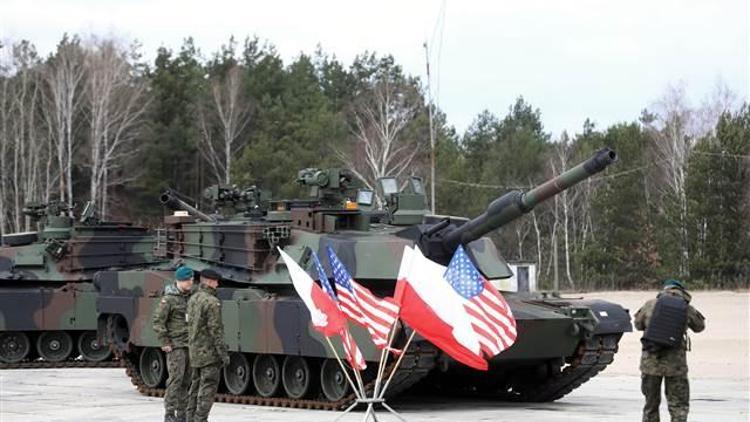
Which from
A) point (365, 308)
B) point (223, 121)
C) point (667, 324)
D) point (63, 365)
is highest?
point (223, 121)

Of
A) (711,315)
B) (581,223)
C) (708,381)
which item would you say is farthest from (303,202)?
(581,223)

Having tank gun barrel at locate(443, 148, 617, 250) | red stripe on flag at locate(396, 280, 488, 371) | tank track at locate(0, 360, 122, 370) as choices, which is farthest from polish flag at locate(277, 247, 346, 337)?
tank track at locate(0, 360, 122, 370)

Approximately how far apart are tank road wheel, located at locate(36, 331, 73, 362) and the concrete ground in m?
1.46

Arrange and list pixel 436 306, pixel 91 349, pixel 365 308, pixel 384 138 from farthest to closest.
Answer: pixel 384 138 → pixel 91 349 → pixel 365 308 → pixel 436 306

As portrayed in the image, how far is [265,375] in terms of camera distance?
795 inches

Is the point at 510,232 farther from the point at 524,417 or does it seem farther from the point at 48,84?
the point at 524,417

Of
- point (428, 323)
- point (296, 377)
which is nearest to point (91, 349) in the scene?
point (296, 377)

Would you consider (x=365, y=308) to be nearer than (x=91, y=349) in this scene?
Yes

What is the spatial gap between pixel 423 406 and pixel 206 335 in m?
5.14

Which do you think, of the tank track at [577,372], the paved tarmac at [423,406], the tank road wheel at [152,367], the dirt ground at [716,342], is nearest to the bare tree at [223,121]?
the dirt ground at [716,342]

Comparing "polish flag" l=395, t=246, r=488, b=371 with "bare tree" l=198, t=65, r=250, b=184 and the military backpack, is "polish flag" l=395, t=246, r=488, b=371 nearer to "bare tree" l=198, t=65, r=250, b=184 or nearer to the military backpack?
the military backpack

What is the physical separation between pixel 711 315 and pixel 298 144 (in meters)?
22.9

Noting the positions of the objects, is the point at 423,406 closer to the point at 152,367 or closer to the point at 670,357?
the point at 152,367

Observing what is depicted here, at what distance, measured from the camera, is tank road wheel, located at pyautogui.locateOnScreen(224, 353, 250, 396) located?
20375 mm
